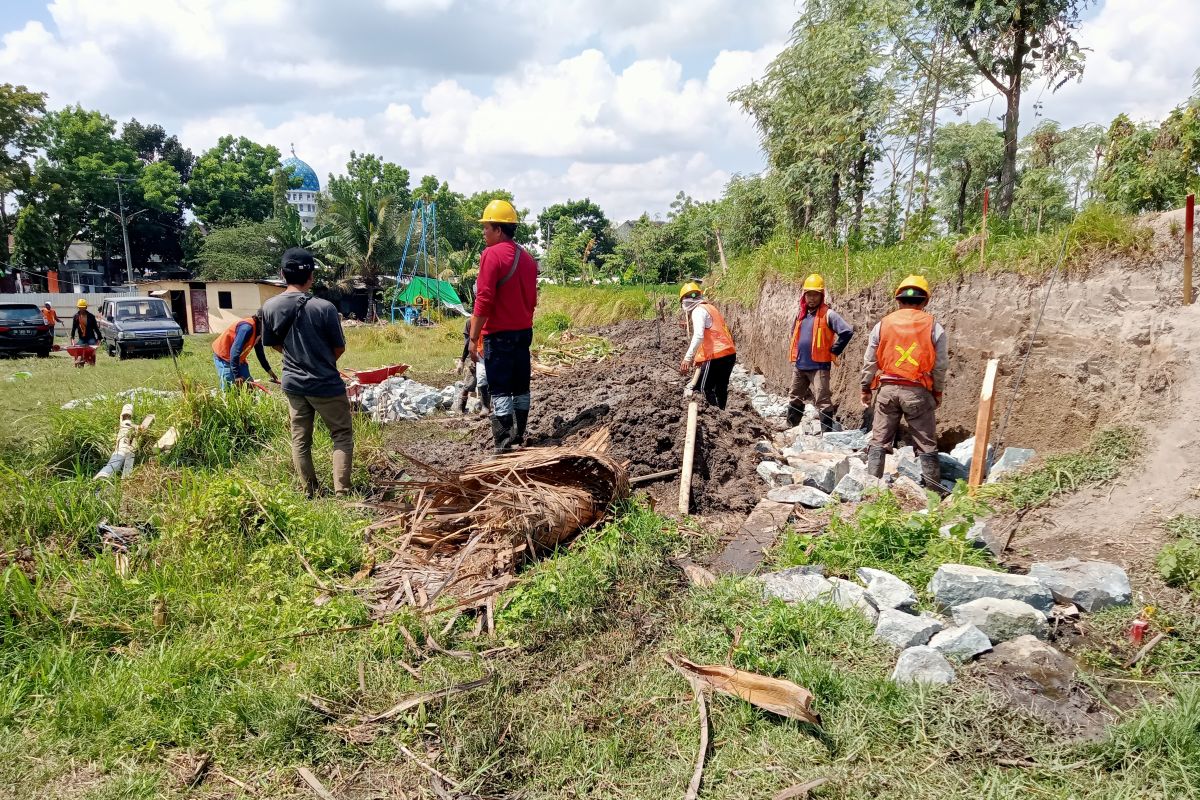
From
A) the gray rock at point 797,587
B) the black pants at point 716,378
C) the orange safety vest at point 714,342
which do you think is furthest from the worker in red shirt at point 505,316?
the gray rock at point 797,587

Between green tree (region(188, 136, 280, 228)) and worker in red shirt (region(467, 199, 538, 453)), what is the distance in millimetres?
45775

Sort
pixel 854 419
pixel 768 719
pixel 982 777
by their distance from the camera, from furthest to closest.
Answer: pixel 854 419, pixel 768 719, pixel 982 777

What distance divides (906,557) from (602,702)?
1.98 meters

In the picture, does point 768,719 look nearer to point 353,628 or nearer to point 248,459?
point 353,628

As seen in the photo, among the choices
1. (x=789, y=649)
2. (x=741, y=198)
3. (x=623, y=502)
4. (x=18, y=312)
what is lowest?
(x=789, y=649)

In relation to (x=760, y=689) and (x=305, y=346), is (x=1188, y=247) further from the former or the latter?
(x=305, y=346)

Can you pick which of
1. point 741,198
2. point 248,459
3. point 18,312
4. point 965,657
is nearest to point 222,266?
point 18,312

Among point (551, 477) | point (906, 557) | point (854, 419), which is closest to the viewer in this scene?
point (906, 557)

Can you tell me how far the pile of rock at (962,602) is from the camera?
10.1 feet

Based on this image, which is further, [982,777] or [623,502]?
[623,502]

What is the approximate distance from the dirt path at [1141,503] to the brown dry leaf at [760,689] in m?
1.87

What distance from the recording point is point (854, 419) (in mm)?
8383

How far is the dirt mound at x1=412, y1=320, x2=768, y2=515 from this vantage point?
545cm

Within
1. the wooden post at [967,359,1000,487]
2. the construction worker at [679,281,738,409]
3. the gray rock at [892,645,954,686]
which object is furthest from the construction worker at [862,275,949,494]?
the gray rock at [892,645,954,686]
